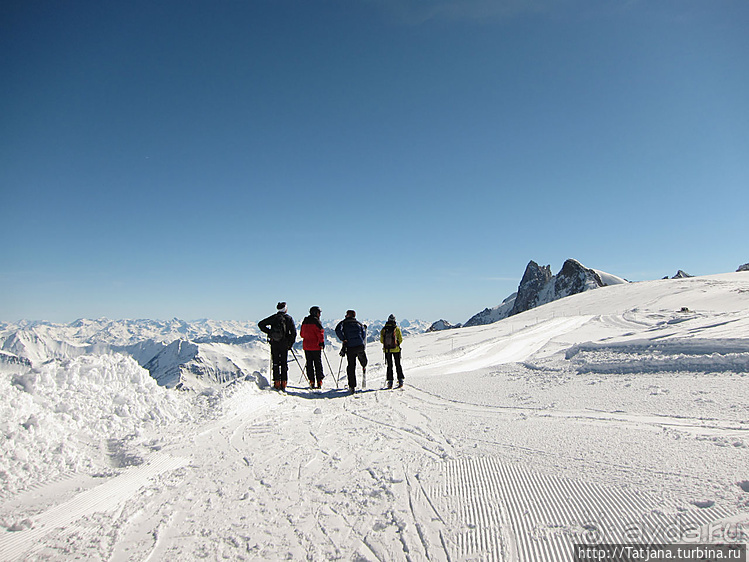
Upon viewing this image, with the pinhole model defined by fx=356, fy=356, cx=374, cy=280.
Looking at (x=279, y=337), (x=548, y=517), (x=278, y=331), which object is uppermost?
(x=278, y=331)

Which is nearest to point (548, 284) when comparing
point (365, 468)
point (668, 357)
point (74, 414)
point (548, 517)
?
point (668, 357)

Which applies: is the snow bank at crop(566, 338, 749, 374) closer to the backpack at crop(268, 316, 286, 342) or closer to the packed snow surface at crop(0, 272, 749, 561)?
the packed snow surface at crop(0, 272, 749, 561)

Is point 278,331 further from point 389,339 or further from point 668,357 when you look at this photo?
point 668,357

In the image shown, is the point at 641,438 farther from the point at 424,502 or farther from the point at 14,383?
the point at 14,383

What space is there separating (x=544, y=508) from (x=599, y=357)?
824 centimetres

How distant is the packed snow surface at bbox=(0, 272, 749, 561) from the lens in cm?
278

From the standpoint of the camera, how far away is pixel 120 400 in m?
5.78

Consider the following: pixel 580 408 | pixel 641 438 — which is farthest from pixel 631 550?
pixel 580 408

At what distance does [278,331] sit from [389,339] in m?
3.21

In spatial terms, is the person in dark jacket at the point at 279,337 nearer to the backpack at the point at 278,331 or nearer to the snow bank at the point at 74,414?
the backpack at the point at 278,331

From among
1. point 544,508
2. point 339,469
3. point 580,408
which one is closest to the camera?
point 544,508

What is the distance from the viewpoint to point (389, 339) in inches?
417

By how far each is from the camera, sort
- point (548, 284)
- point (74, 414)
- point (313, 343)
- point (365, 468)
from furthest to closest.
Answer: point (548, 284)
point (313, 343)
point (74, 414)
point (365, 468)

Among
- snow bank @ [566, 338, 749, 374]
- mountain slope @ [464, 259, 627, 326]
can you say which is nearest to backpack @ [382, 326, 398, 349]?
snow bank @ [566, 338, 749, 374]
